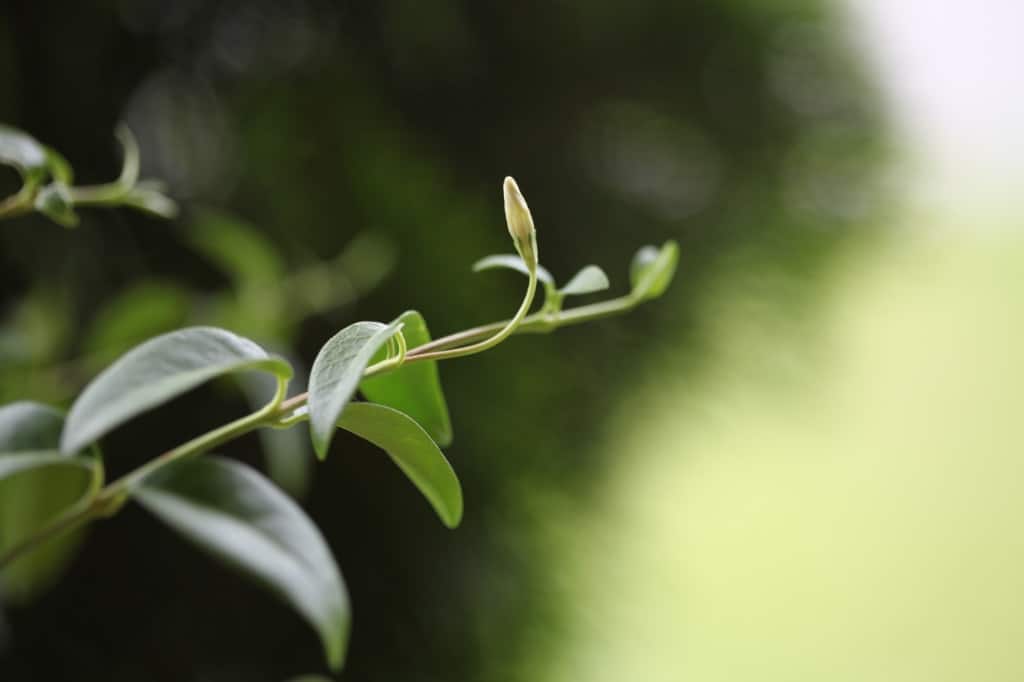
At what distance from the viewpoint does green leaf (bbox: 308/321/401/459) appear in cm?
7

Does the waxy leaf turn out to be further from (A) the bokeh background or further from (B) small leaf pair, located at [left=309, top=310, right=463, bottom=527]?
(A) the bokeh background

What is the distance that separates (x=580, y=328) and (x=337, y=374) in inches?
13.5

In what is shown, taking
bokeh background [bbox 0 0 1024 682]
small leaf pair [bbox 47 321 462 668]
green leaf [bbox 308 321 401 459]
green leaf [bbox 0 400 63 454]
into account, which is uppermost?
green leaf [bbox 308 321 401 459]

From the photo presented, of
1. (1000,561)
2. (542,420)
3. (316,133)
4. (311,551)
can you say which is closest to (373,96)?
(316,133)

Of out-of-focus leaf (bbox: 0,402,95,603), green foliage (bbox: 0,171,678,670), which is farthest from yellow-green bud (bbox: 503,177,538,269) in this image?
out-of-focus leaf (bbox: 0,402,95,603)

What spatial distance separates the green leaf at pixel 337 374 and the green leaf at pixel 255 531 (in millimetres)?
11

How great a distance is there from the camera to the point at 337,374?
0.25 feet

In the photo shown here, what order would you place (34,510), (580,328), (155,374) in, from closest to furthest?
(155,374)
(34,510)
(580,328)

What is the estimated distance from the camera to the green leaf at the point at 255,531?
70mm

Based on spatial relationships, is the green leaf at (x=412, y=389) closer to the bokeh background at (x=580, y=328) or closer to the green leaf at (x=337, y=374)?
the green leaf at (x=337, y=374)

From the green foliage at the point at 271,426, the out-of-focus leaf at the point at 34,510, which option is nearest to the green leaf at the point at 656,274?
the green foliage at the point at 271,426

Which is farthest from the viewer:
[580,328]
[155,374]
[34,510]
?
[580,328]

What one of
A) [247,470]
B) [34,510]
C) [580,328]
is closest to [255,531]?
[247,470]

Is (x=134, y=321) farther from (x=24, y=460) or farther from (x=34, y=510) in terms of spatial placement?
(x=24, y=460)
